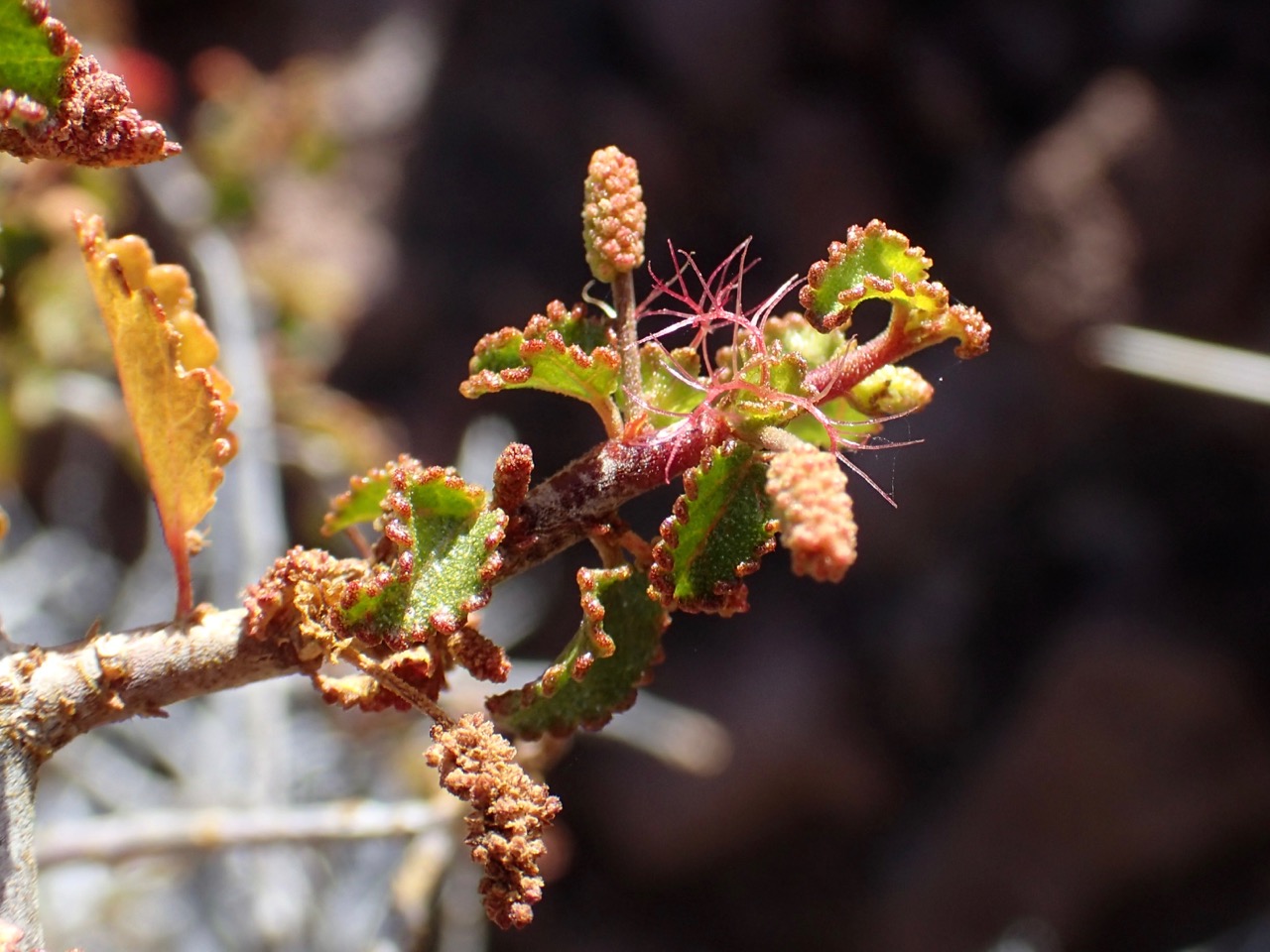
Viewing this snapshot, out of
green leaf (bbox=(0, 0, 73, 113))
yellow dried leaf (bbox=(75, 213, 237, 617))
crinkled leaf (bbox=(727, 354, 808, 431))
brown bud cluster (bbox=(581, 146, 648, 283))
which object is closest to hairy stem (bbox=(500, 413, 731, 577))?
crinkled leaf (bbox=(727, 354, 808, 431))

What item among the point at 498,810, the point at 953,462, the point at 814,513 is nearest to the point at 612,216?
the point at 814,513

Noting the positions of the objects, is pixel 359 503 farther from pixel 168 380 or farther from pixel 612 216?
pixel 612 216

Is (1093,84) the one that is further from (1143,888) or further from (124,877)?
(124,877)

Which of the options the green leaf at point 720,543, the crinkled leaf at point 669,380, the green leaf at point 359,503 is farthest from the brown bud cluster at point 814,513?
the green leaf at point 359,503

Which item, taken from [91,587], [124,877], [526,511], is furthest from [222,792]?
[526,511]

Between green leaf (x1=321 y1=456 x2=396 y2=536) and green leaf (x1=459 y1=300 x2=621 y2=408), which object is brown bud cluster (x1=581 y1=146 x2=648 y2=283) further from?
green leaf (x1=321 y1=456 x2=396 y2=536)
